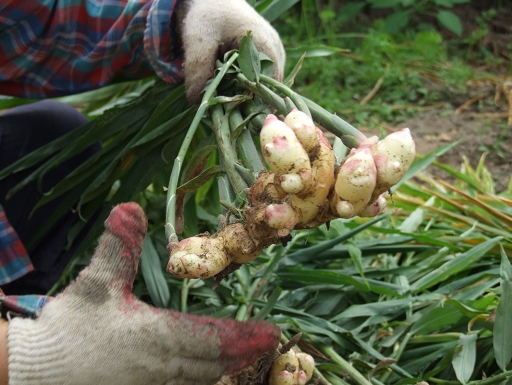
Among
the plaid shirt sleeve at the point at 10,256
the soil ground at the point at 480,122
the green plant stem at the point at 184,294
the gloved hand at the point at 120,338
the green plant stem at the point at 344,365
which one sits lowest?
the soil ground at the point at 480,122

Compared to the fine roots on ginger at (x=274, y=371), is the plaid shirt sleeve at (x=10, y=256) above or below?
above

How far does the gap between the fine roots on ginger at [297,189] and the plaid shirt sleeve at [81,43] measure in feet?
1.92

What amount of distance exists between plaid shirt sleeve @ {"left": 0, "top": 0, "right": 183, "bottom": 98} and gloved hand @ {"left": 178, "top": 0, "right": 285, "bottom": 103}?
80mm

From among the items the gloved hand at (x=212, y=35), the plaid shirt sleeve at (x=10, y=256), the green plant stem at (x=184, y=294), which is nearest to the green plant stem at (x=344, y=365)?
the green plant stem at (x=184, y=294)

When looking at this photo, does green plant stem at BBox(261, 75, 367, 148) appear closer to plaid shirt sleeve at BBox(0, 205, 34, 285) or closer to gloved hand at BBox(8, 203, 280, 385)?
gloved hand at BBox(8, 203, 280, 385)

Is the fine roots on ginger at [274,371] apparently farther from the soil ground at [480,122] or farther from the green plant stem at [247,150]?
the soil ground at [480,122]

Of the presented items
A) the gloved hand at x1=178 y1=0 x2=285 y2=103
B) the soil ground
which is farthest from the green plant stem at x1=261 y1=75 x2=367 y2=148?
the soil ground

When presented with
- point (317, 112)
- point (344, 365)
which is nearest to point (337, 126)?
point (317, 112)

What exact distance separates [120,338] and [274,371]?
29cm

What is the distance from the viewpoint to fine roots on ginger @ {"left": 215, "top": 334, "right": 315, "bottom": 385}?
38.1 inches

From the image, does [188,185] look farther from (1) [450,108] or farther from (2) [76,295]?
(1) [450,108]

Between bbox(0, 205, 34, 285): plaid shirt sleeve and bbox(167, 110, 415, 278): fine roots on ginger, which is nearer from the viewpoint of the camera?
bbox(167, 110, 415, 278): fine roots on ginger

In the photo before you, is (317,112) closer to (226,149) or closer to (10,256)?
(226,149)

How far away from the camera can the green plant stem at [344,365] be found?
1125mm
